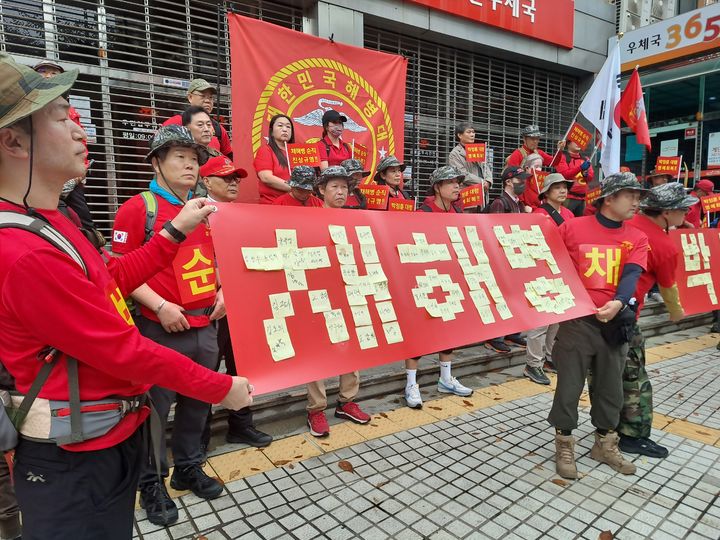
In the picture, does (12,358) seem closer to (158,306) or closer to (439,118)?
(158,306)

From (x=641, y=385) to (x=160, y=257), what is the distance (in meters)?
3.67

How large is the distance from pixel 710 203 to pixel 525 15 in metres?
4.81

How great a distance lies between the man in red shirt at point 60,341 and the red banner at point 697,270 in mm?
4388

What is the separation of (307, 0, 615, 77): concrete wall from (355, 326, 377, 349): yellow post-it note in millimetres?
5524

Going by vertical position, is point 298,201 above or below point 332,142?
below

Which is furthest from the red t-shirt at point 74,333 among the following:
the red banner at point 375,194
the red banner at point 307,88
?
the red banner at point 307,88

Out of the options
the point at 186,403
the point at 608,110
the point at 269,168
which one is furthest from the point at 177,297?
the point at 608,110

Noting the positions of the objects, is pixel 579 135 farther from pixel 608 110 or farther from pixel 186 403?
pixel 186 403

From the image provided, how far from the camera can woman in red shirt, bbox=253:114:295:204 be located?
15.2 ft

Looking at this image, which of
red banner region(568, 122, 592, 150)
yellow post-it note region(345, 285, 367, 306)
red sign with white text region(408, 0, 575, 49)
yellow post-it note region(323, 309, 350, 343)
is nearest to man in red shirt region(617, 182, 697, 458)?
yellow post-it note region(345, 285, 367, 306)

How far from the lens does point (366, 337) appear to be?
2463 millimetres

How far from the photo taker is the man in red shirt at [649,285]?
355 cm

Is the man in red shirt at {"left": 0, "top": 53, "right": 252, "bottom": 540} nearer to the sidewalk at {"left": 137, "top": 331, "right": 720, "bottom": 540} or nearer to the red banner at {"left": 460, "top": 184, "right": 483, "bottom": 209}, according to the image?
the sidewalk at {"left": 137, "top": 331, "right": 720, "bottom": 540}

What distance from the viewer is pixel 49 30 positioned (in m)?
4.95
